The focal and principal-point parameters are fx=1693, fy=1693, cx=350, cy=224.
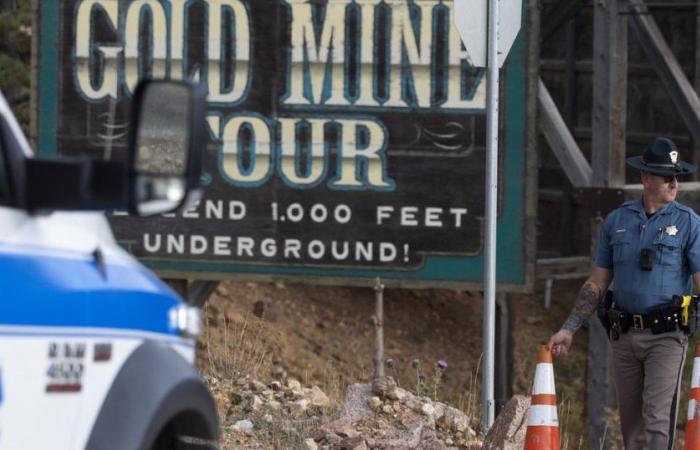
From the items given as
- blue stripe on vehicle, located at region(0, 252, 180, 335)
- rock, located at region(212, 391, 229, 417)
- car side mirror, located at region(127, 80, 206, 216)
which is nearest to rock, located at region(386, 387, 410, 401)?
rock, located at region(212, 391, 229, 417)

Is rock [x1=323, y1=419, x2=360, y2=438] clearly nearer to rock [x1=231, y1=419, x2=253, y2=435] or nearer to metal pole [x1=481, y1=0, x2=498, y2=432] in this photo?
rock [x1=231, y1=419, x2=253, y2=435]

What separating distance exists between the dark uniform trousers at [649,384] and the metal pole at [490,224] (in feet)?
3.18

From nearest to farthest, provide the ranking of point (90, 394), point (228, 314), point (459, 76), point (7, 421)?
point (7, 421), point (90, 394), point (459, 76), point (228, 314)

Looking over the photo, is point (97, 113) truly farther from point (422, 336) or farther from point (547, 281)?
point (547, 281)

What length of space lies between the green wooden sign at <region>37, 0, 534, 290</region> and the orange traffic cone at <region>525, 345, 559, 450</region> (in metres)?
3.97

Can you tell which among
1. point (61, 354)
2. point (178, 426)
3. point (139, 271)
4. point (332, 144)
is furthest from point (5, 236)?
point (332, 144)

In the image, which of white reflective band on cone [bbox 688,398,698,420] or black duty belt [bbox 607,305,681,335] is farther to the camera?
white reflective band on cone [bbox 688,398,698,420]

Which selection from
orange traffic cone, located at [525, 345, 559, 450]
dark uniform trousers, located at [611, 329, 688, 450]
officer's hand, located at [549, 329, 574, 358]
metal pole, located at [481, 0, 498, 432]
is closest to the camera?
orange traffic cone, located at [525, 345, 559, 450]

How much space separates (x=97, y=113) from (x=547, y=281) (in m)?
8.68

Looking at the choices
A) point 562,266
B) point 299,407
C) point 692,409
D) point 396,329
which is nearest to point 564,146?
point 562,266

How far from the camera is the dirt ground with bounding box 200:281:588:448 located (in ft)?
56.9

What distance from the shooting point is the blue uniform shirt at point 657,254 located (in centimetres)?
822

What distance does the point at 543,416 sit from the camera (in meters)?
8.01

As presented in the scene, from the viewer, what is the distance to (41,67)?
1273 cm
